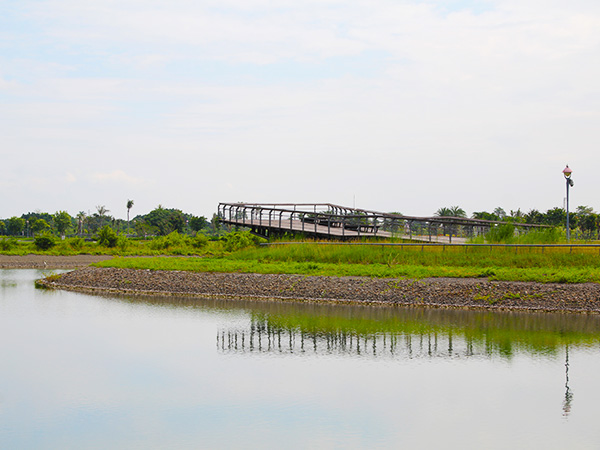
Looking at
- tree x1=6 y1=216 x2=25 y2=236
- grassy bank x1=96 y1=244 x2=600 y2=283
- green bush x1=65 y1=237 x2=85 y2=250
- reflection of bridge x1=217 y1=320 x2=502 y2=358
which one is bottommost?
reflection of bridge x1=217 y1=320 x2=502 y2=358

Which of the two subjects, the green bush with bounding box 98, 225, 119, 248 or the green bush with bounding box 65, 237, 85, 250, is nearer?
the green bush with bounding box 65, 237, 85, 250

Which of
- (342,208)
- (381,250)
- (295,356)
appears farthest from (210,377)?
(342,208)

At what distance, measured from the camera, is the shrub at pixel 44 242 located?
65312 mm

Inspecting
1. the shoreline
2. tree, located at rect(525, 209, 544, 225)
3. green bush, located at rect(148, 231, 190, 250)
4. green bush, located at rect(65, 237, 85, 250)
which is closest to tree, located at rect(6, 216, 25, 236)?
green bush, located at rect(65, 237, 85, 250)

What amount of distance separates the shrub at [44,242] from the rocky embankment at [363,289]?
28.5 meters

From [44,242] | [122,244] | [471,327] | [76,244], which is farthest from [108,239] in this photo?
[471,327]

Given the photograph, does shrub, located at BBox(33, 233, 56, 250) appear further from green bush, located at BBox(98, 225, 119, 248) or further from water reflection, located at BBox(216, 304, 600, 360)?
water reflection, located at BBox(216, 304, 600, 360)

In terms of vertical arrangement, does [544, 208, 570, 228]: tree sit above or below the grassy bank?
above

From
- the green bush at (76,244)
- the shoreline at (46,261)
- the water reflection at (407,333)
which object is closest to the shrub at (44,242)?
the green bush at (76,244)

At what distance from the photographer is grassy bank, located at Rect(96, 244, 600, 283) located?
98.4 ft

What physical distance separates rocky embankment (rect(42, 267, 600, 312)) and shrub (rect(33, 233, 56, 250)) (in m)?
28.5

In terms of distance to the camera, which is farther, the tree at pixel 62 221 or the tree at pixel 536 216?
the tree at pixel 62 221

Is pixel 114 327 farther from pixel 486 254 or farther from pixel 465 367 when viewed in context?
pixel 486 254

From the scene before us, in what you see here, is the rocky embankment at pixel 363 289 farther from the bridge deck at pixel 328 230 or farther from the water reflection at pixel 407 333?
the bridge deck at pixel 328 230
